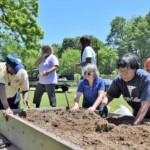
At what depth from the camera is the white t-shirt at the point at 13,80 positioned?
217 inches

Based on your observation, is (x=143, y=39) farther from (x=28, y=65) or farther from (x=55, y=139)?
(x=55, y=139)

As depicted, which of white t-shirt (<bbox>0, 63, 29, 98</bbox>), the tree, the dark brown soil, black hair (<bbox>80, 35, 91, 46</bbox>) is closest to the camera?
the dark brown soil

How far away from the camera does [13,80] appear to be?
569 cm

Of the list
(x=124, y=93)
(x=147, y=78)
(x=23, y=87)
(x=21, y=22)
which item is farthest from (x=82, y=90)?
(x=21, y=22)

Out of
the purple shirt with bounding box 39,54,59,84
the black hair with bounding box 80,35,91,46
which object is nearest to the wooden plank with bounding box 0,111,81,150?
the purple shirt with bounding box 39,54,59,84

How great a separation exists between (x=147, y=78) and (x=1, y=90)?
2042 millimetres

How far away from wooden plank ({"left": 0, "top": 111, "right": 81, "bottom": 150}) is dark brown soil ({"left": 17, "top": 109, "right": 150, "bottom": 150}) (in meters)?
0.26

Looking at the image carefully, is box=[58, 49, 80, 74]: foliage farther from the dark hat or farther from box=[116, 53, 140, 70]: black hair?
box=[116, 53, 140, 70]: black hair

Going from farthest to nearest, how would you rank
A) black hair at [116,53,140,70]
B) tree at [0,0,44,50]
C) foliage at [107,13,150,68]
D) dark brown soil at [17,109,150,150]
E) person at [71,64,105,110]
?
foliage at [107,13,150,68] < tree at [0,0,44,50] < person at [71,64,105,110] < black hair at [116,53,140,70] < dark brown soil at [17,109,150,150]

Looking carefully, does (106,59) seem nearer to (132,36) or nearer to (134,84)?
(132,36)

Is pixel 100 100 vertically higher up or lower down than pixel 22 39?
lower down

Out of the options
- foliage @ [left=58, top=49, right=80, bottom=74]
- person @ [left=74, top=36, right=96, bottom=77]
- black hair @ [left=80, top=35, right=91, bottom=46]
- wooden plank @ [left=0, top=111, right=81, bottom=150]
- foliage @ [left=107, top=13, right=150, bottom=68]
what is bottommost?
→ wooden plank @ [left=0, top=111, right=81, bottom=150]

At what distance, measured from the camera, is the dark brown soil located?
3340 mm

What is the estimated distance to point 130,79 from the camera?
447 cm
